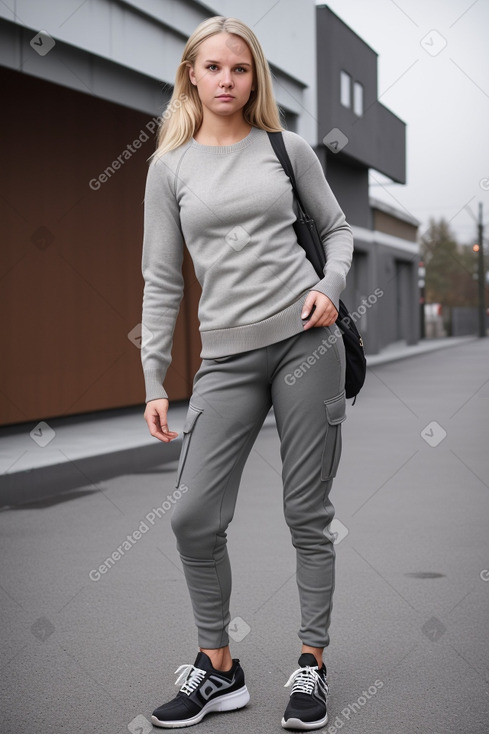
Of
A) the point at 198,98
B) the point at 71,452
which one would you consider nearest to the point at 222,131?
the point at 198,98

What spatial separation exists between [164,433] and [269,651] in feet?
3.52

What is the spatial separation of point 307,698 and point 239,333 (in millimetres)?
1107

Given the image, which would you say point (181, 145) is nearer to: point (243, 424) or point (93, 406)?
point (243, 424)

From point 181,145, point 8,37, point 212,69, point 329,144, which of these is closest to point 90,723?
point 181,145

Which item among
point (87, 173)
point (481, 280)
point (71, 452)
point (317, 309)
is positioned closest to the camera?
point (317, 309)

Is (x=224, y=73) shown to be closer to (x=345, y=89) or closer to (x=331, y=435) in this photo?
(x=331, y=435)

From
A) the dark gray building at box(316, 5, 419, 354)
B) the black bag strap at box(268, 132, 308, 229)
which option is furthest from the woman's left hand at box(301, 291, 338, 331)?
the dark gray building at box(316, 5, 419, 354)

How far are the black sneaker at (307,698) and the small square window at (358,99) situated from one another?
20870 millimetres

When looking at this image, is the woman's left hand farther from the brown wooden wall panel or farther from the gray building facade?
the brown wooden wall panel

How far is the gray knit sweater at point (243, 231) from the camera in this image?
108 inches

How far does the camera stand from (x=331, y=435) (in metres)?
2.82

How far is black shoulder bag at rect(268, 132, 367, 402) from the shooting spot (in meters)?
2.84

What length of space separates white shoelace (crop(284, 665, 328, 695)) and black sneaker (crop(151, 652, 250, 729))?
186 millimetres

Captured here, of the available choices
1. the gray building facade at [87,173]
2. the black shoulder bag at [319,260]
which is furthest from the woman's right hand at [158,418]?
the gray building facade at [87,173]
